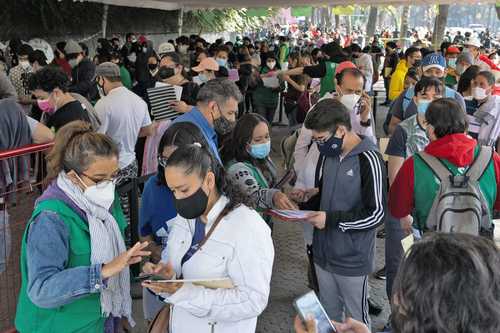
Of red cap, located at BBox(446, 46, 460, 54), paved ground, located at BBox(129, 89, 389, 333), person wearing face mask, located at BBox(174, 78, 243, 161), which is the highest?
red cap, located at BBox(446, 46, 460, 54)

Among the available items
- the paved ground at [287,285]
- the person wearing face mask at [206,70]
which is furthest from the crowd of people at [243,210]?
the person wearing face mask at [206,70]

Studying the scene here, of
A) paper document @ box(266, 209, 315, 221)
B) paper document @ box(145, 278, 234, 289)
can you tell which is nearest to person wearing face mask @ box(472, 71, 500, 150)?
paper document @ box(266, 209, 315, 221)

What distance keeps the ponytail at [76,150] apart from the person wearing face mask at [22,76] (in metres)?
4.76

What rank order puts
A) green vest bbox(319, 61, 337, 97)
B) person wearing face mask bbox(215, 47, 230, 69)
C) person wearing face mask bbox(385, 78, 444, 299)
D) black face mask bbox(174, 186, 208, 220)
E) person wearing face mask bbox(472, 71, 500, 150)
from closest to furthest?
black face mask bbox(174, 186, 208, 220) < person wearing face mask bbox(385, 78, 444, 299) < person wearing face mask bbox(472, 71, 500, 150) < green vest bbox(319, 61, 337, 97) < person wearing face mask bbox(215, 47, 230, 69)

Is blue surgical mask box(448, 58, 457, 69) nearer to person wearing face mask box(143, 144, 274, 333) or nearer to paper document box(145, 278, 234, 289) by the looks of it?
person wearing face mask box(143, 144, 274, 333)

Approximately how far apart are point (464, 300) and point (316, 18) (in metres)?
81.7

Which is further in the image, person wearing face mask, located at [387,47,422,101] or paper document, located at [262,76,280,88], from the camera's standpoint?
paper document, located at [262,76,280,88]

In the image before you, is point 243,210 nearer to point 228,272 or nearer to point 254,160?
point 228,272

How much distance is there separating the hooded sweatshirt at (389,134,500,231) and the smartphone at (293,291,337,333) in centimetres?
154

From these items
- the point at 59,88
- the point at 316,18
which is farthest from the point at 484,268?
the point at 316,18

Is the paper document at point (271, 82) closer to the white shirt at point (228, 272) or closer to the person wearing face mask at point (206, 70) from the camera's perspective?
the person wearing face mask at point (206, 70)

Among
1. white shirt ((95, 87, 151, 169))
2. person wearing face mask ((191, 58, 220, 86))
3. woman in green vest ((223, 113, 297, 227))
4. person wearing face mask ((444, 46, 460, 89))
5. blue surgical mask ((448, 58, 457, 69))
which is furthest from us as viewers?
blue surgical mask ((448, 58, 457, 69))

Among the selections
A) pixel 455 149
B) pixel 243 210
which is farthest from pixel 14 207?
pixel 455 149

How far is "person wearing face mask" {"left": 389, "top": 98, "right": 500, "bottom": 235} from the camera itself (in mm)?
3088
